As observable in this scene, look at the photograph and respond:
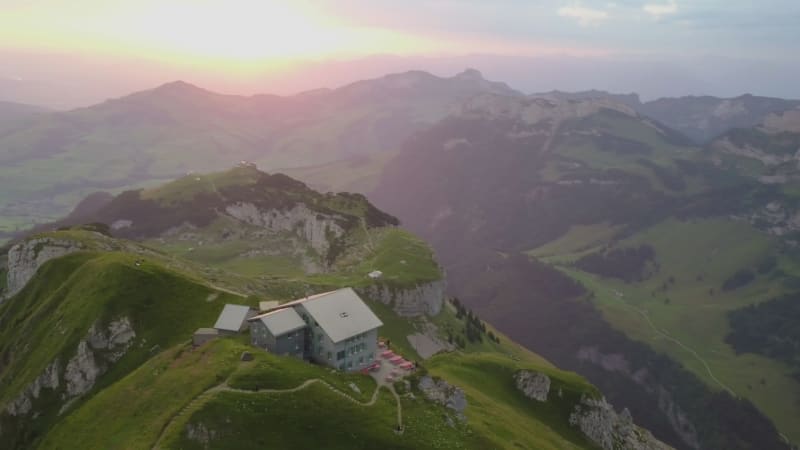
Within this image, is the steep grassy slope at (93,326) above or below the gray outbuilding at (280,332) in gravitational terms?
below

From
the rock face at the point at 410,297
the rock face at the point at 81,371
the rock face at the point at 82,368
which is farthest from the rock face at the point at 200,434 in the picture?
the rock face at the point at 410,297

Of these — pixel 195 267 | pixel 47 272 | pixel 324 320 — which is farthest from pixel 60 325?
pixel 195 267

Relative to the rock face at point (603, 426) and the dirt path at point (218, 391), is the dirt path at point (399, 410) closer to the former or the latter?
the dirt path at point (218, 391)

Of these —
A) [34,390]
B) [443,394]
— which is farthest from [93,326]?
[443,394]

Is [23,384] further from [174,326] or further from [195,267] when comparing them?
[195,267]

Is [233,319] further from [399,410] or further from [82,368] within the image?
[399,410]

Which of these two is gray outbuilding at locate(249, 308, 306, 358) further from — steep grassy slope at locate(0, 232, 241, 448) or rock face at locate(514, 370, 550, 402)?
rock face at locate(514, 370, 550, 402)

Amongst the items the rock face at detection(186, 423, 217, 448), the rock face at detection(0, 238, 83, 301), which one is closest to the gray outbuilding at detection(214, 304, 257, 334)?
the rock face at detection(186, 423, 217, 448)
